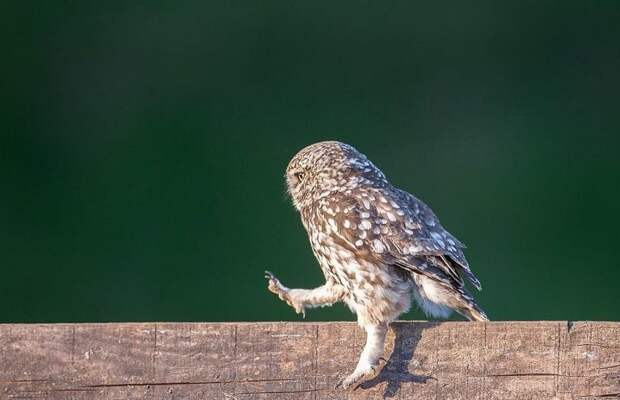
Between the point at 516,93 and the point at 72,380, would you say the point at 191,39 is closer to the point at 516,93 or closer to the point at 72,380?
the point at 516,93

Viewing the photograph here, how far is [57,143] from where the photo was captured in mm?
6000

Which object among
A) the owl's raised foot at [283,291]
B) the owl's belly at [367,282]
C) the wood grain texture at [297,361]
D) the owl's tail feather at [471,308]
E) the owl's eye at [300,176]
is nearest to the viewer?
the wood grain texture at [297,361]

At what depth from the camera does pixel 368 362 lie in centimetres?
264

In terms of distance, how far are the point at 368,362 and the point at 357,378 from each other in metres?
0.05

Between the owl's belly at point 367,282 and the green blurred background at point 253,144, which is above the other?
the green blurred background at point 253,144

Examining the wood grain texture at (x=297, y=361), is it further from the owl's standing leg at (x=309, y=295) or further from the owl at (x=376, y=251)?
the owl's standing leg at (x=309, y=295)

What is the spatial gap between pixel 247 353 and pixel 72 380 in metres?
0.37

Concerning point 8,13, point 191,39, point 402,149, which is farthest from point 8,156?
point 402,149

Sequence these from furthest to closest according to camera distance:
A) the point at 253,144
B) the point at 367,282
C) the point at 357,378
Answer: the point at 253,144 → the point at 367,282 → the point at 357,378

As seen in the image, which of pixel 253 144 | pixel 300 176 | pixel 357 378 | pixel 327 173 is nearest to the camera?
pixel 357 378

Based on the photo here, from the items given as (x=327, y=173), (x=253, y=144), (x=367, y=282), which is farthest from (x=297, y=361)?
(x=253, y=144)

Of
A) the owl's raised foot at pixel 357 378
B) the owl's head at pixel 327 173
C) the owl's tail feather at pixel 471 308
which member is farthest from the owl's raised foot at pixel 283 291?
the owl's raised foot at pixel 357 378

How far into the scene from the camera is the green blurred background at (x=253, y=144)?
5.83 metres

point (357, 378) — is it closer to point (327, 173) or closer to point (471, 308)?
point (471, 308)
